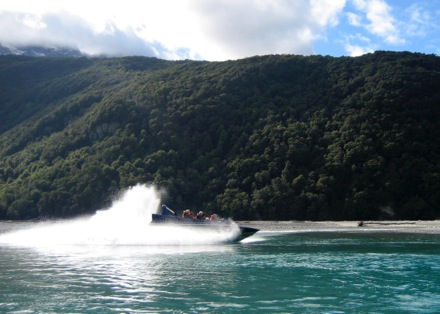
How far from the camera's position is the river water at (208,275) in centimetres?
1878

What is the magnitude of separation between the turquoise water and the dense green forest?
55334 mm

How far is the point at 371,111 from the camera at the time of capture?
10700 centimetres

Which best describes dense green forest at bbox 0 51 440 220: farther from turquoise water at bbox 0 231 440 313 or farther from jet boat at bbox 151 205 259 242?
turquoise water at bbox 0 231 440 313

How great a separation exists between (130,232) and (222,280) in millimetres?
20563

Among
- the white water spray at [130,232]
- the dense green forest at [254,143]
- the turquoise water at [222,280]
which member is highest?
the dense green forest at [254,143]

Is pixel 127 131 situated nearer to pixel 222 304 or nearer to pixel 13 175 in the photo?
pixel 13 175

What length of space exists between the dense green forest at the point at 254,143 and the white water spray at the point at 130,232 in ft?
159

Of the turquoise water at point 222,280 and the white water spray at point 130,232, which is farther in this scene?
the white water spray at point 130,232

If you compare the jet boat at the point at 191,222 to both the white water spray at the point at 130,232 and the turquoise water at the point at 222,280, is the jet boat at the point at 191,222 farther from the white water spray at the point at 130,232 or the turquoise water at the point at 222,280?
the turquoise water at the point at 222,280

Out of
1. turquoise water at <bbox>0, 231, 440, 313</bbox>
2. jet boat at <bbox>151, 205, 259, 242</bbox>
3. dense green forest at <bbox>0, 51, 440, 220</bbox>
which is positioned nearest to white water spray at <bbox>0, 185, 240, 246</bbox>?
jet boat at <bbox>151, 205, 259, 242</bbox>

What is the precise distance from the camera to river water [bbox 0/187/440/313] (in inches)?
739

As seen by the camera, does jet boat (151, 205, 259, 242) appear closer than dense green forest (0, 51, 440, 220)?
Yes

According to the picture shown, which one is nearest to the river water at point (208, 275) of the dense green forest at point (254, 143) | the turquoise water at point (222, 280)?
the turquoise water at point (222, 280)

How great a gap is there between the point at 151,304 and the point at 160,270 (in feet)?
28.2
